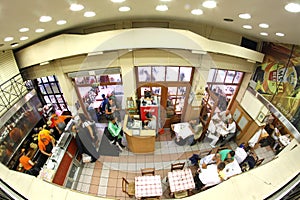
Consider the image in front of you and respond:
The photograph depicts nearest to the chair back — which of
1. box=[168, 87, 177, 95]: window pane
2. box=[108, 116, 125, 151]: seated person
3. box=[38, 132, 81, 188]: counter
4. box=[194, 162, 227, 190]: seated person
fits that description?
box=[194, 162, 227, 190]: seated person

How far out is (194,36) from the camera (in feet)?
15.0

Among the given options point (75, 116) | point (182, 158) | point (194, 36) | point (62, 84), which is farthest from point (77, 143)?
point (194, 36)

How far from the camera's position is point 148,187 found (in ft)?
13.7

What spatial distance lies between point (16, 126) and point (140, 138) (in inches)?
122

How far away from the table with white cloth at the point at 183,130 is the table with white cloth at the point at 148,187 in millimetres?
1889

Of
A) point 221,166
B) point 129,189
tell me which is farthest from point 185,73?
point 129,189

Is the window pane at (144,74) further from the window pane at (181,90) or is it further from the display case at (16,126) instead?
the display case at (16,126)

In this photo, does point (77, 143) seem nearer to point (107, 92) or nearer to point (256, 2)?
point (107, 92)

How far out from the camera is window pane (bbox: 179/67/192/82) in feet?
19.1

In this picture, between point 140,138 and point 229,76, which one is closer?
point 140,138

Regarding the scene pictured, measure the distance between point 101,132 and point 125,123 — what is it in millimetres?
1074

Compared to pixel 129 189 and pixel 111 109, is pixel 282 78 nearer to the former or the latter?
pixel 129 189

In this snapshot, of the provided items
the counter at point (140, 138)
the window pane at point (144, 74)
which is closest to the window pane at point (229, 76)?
the window pane at point (144, 74)

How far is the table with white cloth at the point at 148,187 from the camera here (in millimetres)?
4059
